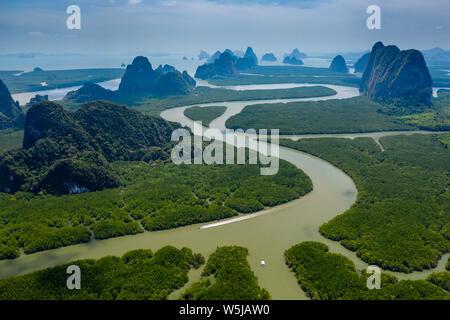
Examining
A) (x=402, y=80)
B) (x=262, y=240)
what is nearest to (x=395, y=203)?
(x=262, y=240)

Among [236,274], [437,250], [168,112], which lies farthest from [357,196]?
[168,112]

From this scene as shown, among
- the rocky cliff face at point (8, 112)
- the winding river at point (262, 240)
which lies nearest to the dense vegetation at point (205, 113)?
the winding river at point (262, 240)

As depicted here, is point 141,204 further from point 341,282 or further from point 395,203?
point 395,203

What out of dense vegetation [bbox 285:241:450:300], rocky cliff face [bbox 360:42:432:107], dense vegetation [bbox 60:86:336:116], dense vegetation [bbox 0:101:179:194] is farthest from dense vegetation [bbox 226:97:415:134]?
dense vegetation [bbox 285:241:450:300]

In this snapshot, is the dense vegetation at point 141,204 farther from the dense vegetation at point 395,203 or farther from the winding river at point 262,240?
the dense vegetation at point 395,203

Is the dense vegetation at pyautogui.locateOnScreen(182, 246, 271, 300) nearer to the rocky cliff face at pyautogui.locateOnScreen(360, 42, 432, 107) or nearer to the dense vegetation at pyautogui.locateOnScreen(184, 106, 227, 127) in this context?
the dense vegetation at pyautogui.locateOnScreen(184, 106, 227, 127)

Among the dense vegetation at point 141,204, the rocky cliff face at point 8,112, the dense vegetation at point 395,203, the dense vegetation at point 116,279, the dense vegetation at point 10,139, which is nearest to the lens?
the dense vegetation at point 116,279

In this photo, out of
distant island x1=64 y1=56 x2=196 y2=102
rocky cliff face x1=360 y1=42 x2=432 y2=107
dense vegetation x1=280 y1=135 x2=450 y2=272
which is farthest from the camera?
distant island x1=64 y1=56 x2=196 y2=102
